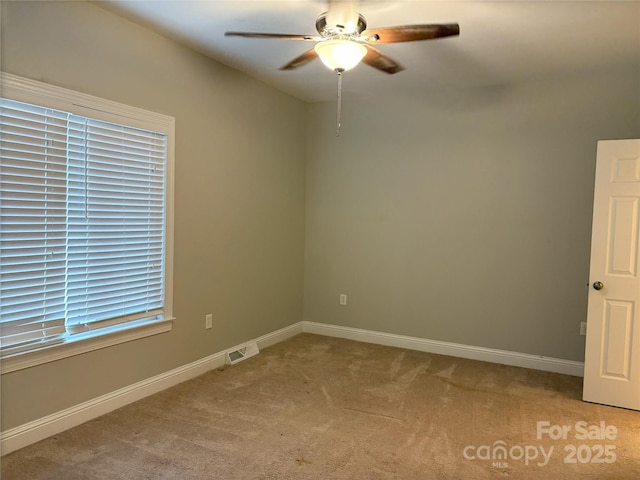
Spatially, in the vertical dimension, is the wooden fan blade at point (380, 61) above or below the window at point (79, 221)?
above

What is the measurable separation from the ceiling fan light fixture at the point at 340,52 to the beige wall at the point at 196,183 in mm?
1380

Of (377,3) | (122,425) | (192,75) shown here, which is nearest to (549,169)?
(377,3)

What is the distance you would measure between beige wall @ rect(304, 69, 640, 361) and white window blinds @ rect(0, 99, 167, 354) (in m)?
2.15

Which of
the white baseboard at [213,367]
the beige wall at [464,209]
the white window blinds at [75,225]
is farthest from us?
the beige wall at [464,209]

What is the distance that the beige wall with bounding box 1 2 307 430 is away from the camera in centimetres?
256

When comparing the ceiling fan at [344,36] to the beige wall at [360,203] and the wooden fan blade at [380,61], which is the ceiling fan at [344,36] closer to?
the wooden fan blade at [380,61]

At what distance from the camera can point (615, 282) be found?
327 centimetres

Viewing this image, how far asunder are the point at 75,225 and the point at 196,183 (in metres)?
1.05

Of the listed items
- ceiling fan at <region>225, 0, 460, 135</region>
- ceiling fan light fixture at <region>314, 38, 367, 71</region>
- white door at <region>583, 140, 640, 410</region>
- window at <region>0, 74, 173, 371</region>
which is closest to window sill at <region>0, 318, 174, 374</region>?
window at <region>0, 74, 173, 371</region>

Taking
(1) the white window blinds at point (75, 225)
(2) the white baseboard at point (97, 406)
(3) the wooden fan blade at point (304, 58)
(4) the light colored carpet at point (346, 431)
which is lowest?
(4) the light colored carpet at point (346, 431)

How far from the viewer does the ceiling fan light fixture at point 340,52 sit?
2.39 metres

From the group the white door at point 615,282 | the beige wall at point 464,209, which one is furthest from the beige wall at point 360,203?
the white door at point 615,282

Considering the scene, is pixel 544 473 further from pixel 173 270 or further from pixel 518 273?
pixel 173 270

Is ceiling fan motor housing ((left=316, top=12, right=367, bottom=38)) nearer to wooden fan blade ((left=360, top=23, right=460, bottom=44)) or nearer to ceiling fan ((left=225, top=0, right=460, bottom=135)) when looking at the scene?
ceiling fan ((left=225, top=0, right=460, bottom=135))
